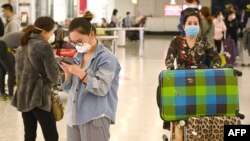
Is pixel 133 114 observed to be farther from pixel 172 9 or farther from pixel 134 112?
pixel 172 9

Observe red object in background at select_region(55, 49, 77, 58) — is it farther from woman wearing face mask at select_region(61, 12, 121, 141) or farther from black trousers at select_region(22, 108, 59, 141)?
woman wearing face mask at select_region(61, 12, 121, 141)

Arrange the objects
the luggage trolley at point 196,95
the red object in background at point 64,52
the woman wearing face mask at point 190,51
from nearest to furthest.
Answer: the luggage trolley at point 196,95, the woman wearing face mask at point 190,51, the red object in background at point 64,52

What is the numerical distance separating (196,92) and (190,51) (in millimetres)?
1056

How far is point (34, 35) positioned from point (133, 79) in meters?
6.91

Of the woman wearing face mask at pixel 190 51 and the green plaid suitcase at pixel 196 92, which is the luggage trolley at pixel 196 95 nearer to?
the green plaid suitcase at pixel 196 92

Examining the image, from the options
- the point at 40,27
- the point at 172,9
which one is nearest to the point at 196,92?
the point at 40,27

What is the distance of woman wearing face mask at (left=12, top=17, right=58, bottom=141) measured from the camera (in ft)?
15.5

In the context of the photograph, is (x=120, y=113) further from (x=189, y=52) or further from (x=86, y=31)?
(x=86, y=31)

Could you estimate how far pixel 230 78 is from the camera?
4.14 metres

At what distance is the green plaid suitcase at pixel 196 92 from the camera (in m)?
4.11

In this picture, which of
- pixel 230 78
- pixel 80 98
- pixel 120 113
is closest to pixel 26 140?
pixel 80 98

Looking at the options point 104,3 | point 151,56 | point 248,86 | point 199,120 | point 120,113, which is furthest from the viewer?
point 104,3

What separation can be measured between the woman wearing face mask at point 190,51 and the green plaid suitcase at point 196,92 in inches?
34.0

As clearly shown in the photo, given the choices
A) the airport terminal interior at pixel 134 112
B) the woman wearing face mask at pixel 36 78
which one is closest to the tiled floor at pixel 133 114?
the airport terminal interior at pixel 134 112
